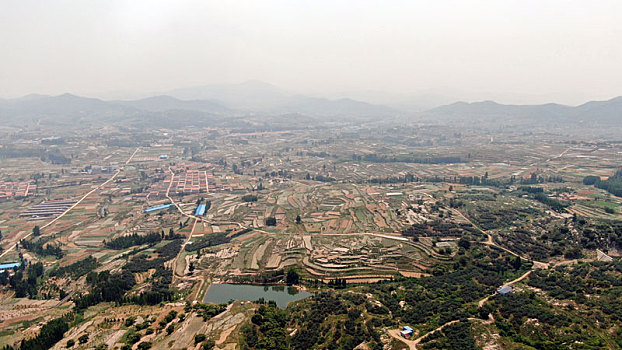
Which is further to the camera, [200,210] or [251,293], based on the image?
[200,210]

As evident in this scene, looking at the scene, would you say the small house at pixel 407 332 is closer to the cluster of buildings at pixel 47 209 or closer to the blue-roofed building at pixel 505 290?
the blue-roofed building at pixel 505 290

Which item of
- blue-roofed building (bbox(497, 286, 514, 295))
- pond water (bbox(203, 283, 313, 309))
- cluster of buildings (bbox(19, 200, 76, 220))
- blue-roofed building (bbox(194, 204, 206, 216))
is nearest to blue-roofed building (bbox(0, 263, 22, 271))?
cluster of buildings (bbox(19, 200, 76, 220))

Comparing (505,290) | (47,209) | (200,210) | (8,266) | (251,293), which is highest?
(505,290)

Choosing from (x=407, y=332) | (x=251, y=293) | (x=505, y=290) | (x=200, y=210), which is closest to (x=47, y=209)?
Answer: (x=200, y=210)

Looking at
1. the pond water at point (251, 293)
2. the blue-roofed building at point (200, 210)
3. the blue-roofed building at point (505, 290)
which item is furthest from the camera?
the blue-roofed building at point (200, 210)

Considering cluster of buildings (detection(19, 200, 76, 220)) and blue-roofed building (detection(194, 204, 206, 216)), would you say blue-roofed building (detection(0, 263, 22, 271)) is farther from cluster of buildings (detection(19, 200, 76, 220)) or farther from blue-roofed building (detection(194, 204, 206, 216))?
blue-roofed building (detection(194, 204, 206, 216))

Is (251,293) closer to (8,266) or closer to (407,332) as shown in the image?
(407,332)

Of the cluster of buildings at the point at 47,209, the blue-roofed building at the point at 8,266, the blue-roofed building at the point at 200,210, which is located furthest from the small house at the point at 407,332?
the cluster of buildings at the point at 47,209

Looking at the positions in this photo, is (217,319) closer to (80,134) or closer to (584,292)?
(584,292)
